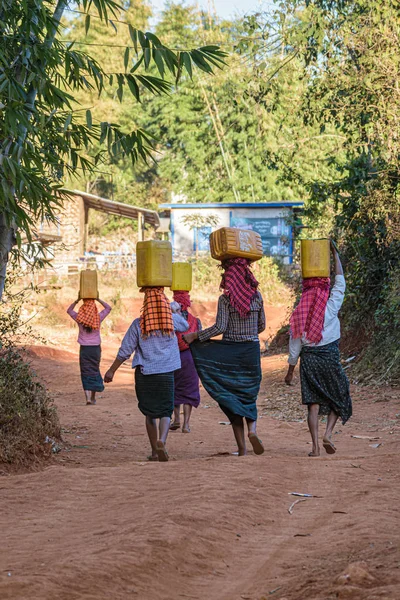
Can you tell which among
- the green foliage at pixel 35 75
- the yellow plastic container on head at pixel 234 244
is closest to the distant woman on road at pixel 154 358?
the yellow plastic container on head at pixel 234 244

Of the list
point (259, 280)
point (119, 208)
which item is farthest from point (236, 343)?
point (119, 208)

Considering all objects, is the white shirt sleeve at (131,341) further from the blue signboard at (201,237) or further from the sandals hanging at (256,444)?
the blue signboard at (201,237)

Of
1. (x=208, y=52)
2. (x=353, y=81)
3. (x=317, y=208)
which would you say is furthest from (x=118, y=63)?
(x=208, y=52)

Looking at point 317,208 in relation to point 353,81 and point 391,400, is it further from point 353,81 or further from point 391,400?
point 391,400

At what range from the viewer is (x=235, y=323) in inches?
313

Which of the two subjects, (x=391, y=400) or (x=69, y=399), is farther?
(x=69, y=399)

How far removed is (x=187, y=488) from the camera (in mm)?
6102

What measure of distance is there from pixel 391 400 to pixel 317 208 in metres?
6.87

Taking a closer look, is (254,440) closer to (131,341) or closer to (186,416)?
(131,341)

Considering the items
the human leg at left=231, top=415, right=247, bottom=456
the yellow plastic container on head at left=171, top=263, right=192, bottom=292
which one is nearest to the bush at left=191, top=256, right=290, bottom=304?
the yellow plastic container on head at left=171, top=263, right=192, bottom=292

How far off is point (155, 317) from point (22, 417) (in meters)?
1.62

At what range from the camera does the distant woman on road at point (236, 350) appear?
7.86m

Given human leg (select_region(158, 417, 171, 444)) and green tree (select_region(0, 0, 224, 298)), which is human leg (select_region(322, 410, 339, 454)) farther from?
green tree (select_region(0, 0, 224, 298))

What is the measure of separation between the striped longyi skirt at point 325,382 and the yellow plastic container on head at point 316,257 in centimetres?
74
